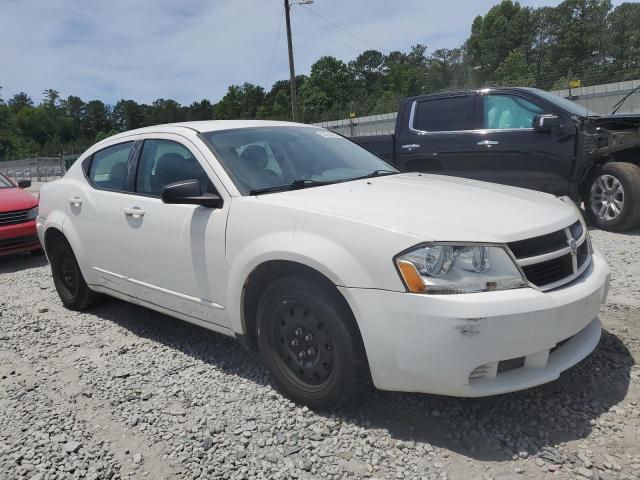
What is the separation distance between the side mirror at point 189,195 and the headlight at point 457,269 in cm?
129

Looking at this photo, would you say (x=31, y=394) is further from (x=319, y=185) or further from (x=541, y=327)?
(x=541, y=327)

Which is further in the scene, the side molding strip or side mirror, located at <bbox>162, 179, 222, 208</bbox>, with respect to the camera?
the side molding strip

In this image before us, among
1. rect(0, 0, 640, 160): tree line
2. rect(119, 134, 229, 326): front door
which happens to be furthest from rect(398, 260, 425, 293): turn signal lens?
rect(0, 0, 640, 160): tree line

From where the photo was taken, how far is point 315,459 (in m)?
2.53

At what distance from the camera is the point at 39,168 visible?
3191cm

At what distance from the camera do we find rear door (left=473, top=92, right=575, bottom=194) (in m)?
6.79

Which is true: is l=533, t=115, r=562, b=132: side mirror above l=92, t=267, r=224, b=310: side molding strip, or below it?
above

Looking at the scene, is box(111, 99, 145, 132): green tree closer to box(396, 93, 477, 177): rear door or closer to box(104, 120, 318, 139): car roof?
box(396, 93, 477, 177): rear door

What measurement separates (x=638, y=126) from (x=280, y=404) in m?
6.13

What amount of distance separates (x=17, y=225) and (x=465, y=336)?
23.0 ft

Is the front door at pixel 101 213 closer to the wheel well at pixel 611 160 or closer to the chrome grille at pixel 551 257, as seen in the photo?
the chrome grille at pixel 551 257

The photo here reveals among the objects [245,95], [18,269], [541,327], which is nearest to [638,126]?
[541,327]

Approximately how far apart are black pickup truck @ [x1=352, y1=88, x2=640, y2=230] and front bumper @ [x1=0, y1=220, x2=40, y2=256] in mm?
5315

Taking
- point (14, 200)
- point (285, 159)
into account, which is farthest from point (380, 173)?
point (14, 200)
